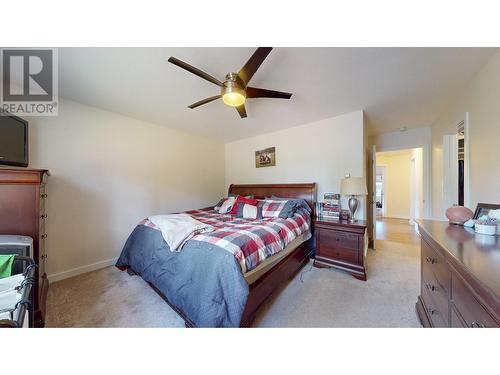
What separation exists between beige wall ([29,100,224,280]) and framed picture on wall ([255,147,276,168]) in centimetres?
152

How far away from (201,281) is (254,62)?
5.54 ft

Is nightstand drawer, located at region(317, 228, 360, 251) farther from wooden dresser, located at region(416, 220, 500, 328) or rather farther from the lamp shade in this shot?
wooden dresser, located at region(416, 220, 500, 328)

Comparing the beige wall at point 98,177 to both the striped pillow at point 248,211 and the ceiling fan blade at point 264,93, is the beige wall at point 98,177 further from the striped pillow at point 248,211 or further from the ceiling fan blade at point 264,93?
the ceiling fan blade at point 264,93

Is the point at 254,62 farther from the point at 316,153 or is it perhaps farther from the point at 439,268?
the point at 316,153

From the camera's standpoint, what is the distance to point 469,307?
67cm

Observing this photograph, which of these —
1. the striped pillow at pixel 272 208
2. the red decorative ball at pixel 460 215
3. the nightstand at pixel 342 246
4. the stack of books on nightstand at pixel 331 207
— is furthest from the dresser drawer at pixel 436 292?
the striped pillow at pixel 272 208

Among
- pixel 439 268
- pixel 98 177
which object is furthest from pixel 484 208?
pixel 98 177

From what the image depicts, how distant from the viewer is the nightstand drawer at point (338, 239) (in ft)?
6.89

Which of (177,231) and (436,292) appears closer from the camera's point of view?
(436,292)

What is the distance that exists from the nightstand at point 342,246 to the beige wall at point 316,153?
59 centimetres

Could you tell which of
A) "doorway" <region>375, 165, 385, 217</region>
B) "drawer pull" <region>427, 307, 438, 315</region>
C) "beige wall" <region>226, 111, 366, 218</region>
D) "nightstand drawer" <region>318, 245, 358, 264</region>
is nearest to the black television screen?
"beige wall" <region>226, 111, 366, 218</region>

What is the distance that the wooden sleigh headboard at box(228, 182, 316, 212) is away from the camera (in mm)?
2846

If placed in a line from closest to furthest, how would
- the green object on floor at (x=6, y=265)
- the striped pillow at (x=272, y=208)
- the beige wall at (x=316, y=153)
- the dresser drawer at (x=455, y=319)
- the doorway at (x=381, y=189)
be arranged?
the dresser drawer at (x=455, y=319) → the green object on floor at (x=6, y=265) → the striped pillow at (x=272, y=208) → the beige wall at (x=316, y=153) → the doorway at (x=381, y=189)
